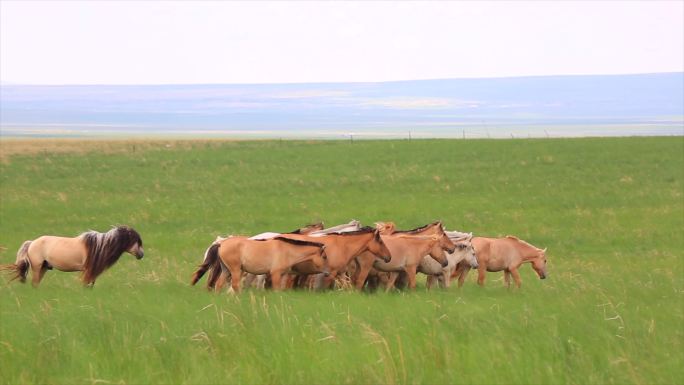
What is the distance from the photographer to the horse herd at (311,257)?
16.1 metres

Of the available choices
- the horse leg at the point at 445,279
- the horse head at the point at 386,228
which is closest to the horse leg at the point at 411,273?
the horse leg at the point at 445,279

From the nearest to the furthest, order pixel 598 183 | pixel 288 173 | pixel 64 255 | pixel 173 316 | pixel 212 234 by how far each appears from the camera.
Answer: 1. pixel 173 316
2. pixel 64 255
3. pixel 212 234
4. pixel 598 183
5. pixel 288 173

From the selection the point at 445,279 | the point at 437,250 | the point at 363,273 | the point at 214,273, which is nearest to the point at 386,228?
the point at 445,279

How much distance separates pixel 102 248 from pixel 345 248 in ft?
12.8

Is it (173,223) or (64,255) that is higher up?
(64,255)

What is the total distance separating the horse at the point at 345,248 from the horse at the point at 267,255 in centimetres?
25

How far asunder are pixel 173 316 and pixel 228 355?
1943 millimetres

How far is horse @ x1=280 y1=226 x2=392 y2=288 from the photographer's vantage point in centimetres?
1644

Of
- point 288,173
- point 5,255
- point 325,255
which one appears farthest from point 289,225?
point 325,255

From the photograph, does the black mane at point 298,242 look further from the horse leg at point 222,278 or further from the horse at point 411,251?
the horse at point 411,251

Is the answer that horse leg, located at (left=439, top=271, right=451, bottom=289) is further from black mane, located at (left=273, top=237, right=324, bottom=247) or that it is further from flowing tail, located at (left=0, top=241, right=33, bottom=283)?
flowing tail, located at (left=0, top=241, right=33, bottom=283)

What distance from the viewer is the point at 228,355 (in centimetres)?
1080

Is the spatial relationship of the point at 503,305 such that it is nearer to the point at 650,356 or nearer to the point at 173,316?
the point at 650,356

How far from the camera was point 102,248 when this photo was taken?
56.4ft
